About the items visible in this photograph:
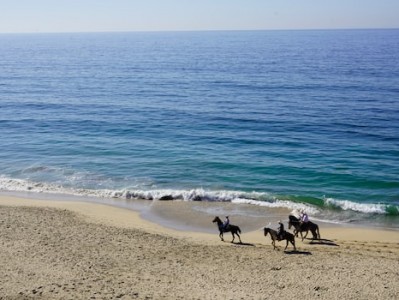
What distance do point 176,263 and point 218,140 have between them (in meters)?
25.8

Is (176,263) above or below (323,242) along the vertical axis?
above

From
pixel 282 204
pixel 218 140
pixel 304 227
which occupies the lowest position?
pixel 282 204

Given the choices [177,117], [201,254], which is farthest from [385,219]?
[177,117]

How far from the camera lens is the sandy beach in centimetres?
1823

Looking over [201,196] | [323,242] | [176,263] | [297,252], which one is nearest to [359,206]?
[323,242]

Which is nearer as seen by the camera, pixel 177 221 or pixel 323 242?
pixel 323 242

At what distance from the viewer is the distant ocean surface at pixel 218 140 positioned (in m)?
34.1

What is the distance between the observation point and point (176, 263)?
69.6 ft

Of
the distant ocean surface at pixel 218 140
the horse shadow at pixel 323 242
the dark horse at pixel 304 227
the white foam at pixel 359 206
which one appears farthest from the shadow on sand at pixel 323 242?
the white foam at pixel 359 206

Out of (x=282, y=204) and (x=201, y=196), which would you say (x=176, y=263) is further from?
(x=282, y=204)

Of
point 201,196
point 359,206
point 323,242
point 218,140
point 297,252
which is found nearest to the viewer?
point 297,252

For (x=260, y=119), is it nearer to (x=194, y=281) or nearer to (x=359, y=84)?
(x=359, y=84)

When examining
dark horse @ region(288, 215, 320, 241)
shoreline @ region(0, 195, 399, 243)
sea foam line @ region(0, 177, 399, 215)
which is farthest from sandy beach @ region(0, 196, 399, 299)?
sea foam line @ region(0, 177, 399, 215)

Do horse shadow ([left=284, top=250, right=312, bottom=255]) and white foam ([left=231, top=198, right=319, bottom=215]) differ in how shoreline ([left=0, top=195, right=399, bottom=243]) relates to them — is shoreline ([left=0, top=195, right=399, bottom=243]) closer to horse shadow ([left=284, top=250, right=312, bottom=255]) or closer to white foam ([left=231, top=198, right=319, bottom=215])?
white foam ([left=231, top=198, right=319, bottom=215])
